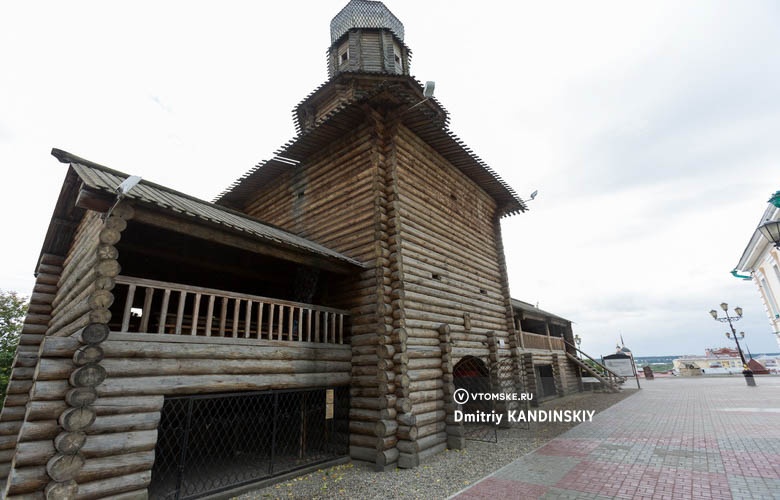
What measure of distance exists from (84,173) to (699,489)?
12.5 meters

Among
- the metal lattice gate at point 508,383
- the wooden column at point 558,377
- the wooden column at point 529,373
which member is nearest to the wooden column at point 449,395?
the metal lattice gate at point 508,383

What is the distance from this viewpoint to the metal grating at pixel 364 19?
55.3ft

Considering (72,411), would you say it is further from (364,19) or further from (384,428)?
(364,19)

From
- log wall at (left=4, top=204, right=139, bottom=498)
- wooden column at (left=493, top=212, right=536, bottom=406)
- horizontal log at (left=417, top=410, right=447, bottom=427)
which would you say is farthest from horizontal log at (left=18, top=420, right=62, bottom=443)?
wooden column at (left=493, top=212, right=536, bottom=406)

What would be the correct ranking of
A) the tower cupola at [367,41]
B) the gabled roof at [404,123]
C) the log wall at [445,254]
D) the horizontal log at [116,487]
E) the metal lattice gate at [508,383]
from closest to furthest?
the horizontal log at [116,487]
the log wall at [445,254]
the gabled roof at [404,123]
the metal lattice gate at [508,383]
the tower cupola at [367,41]

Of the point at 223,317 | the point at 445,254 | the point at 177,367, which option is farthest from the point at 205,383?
the point at 445,254

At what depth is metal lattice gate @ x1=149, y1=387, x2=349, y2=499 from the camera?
23.0 feet

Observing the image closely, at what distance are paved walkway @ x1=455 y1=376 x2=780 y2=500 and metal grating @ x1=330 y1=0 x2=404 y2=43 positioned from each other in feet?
60.2

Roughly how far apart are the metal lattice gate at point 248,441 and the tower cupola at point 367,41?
1392 centimetres

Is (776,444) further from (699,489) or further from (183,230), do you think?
(183,230)

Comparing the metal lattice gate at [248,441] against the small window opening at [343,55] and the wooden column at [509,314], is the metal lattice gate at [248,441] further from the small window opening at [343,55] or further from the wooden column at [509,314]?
the small window opening at [343,55]

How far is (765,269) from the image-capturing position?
2184cm

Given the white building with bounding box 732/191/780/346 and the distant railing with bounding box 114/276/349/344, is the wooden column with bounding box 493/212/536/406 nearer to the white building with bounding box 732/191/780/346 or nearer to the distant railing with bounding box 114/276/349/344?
the distant railing with bounding box 114/276/349/344

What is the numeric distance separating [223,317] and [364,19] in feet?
53.0
